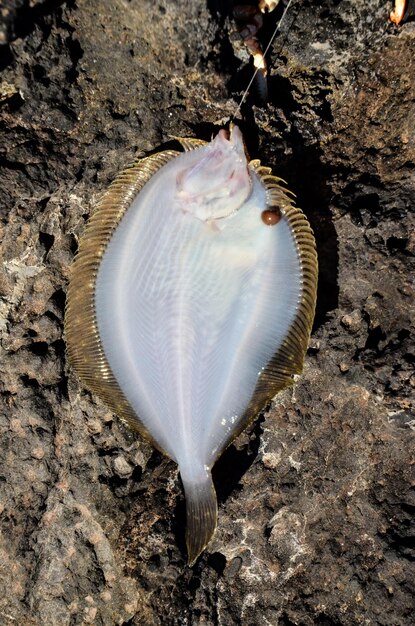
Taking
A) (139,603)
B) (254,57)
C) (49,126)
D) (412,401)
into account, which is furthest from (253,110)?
(139,603)

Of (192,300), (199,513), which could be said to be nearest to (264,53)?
(192,300)

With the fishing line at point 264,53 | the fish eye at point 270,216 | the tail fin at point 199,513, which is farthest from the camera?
the fishing line at point 264,53

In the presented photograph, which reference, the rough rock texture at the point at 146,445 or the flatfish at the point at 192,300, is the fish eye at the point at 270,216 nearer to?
the flatfish at the point at 192,300

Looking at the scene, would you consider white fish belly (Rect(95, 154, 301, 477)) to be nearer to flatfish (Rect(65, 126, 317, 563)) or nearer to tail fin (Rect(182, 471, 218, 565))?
flatfish (Rect(65, 126, 317, 563))

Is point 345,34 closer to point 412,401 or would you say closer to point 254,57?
point 254,57

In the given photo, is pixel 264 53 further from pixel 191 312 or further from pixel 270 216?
pixel 191 312

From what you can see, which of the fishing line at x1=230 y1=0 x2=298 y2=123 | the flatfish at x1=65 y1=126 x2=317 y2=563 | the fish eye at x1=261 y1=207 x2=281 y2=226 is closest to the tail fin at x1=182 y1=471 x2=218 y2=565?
the flatfish at x1=65 y1=126 x2=317 y2=563

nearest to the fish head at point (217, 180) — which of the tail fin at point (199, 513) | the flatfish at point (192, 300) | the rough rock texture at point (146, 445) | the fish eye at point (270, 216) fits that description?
the flatfish at point (192, 300)
